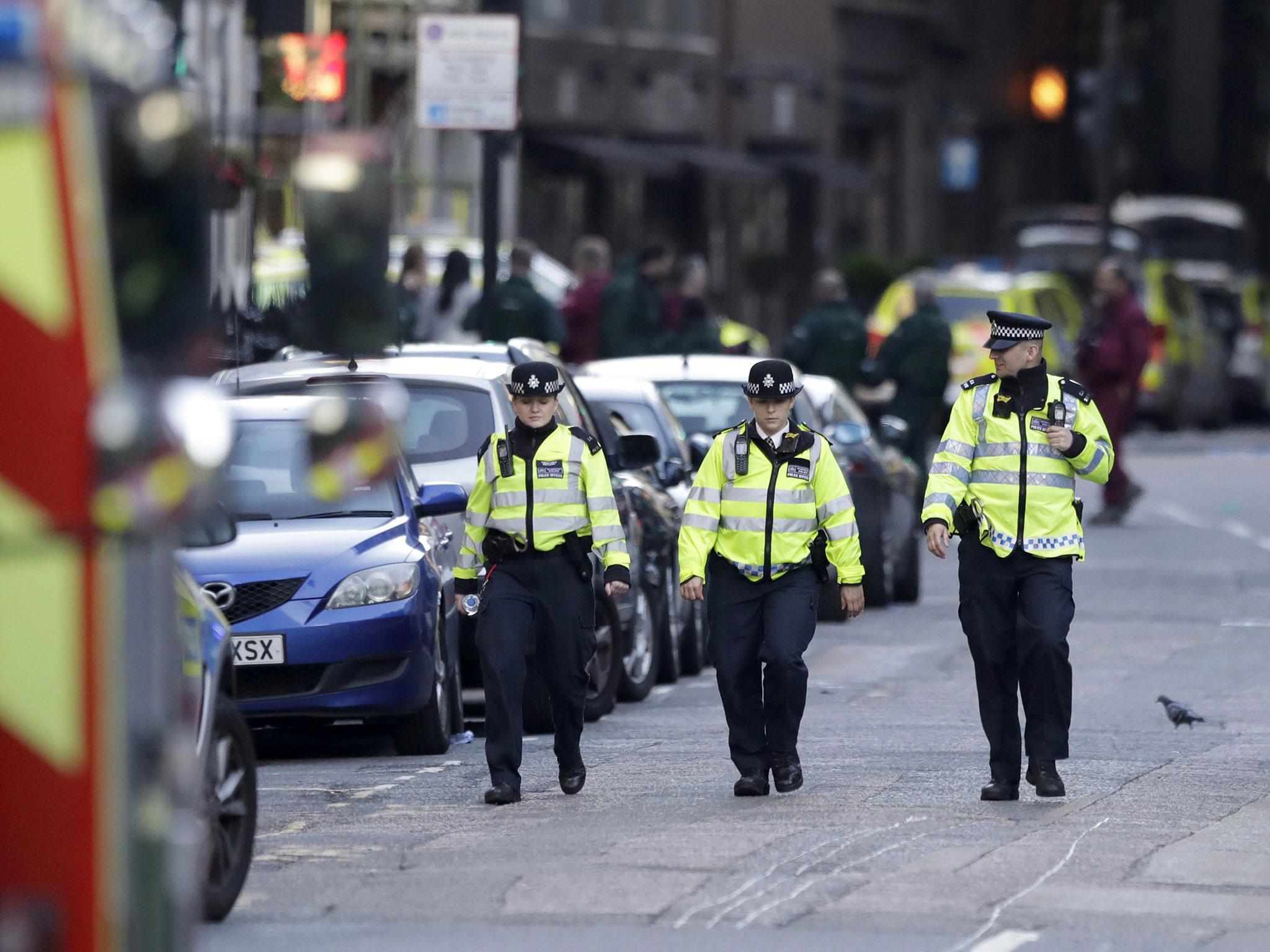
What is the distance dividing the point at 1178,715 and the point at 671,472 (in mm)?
3395

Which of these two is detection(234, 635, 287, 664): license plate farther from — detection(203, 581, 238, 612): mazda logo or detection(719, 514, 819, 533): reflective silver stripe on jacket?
detection(719, 514, 819, 533): reflective silver stripe on jacket

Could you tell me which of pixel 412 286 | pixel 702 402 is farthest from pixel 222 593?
pixel 412 286

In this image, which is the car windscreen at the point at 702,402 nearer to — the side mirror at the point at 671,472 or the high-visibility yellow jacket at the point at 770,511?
the side mirror at the point at 671,472

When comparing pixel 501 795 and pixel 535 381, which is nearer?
pixel 501 795

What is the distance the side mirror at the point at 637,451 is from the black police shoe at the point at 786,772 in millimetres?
2853

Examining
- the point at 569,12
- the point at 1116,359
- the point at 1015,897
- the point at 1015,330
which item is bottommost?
the point at 1015,897

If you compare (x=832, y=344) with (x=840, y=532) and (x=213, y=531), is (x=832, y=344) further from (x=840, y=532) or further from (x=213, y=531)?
(x=213, y=531)

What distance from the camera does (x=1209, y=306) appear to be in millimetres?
41062

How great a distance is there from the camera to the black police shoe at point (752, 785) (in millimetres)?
10922

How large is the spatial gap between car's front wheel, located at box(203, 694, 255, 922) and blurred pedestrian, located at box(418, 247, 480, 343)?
13.2 meters

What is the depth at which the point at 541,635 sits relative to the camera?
444 inches

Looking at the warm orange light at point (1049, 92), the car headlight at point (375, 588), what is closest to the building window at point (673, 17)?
the warm orange light at point (1049, 92)

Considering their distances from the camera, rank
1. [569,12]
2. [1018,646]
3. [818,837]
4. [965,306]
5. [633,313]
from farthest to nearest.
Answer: [569,12]
[965,306]
[633,313]
[1018,646]
[818,837]

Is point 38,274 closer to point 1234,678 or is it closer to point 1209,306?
point 1234,678
